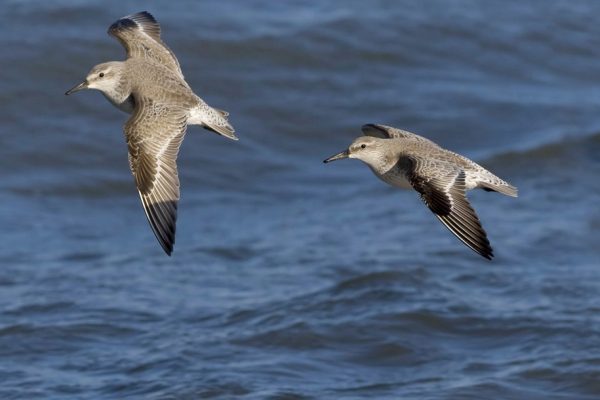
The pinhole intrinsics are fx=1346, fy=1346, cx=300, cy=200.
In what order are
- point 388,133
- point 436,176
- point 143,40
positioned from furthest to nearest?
point 143,40
point 388,133
point 436,176

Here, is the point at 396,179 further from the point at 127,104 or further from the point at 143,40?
the point at 143,40

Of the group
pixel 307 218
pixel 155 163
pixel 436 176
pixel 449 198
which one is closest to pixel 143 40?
pixel 155 163

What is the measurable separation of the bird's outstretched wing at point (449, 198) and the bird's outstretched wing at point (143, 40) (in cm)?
194

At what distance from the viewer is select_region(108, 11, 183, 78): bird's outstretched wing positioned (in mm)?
8367

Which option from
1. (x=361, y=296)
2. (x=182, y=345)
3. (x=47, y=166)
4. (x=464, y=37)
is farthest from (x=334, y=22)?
(x=182, y=345)

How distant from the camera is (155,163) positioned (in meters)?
7.27

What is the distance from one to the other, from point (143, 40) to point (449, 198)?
2.66m

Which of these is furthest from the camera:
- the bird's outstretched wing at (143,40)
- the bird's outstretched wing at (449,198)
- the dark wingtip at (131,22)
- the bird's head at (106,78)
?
the dark wingtip at (131,22)

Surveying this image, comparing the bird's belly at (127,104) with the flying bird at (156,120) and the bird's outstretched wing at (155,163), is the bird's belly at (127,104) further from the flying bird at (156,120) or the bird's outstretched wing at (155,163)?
the bird's outstretched wing at (155,163)

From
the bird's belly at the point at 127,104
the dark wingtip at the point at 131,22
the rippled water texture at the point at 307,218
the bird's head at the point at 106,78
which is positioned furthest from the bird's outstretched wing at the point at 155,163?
the rippled water texture at the point at 307,218

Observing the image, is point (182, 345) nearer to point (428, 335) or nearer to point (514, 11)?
point (428, 335)

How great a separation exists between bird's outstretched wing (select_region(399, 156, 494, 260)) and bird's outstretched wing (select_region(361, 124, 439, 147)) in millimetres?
624

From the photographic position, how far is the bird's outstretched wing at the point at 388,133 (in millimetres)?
7797

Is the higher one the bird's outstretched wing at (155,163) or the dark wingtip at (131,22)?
the dark wingtip at (131,22)
